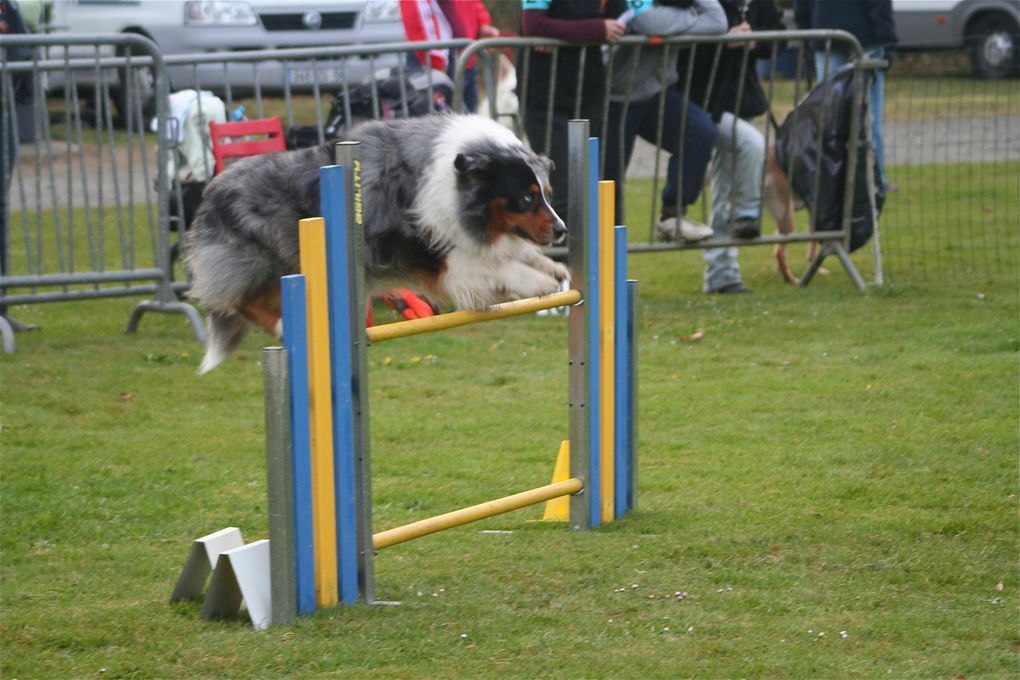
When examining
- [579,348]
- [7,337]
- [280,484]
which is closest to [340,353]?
[280,484]

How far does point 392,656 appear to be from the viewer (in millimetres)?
3541

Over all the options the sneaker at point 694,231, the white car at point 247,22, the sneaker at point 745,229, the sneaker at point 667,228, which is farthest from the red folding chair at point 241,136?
the white car at point 247,22

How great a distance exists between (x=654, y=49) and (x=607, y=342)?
4160mm

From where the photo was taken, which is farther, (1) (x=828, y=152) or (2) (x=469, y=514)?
(1) (x=828, y=152)

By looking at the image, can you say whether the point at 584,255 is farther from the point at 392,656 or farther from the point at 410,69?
the point at 410,69

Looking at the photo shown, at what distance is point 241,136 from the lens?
866 centimetres

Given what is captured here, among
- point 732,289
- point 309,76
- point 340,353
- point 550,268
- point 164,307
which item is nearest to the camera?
point 340,353

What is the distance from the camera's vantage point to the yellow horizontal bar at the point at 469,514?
4.00 metres

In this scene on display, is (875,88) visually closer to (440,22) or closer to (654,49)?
(654,49)

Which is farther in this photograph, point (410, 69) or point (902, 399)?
point (410, 69)

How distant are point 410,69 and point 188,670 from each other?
624 centimetres

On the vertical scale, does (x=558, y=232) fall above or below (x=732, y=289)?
above

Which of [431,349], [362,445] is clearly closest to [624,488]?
[362,445]

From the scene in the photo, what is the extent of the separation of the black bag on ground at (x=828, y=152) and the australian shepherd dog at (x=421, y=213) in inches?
184
